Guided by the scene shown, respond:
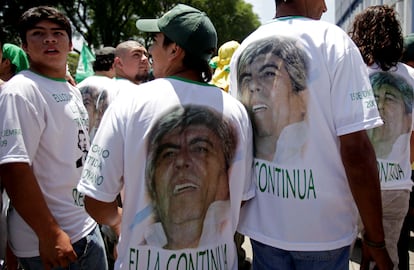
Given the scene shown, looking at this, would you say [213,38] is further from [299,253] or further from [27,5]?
[27,5]

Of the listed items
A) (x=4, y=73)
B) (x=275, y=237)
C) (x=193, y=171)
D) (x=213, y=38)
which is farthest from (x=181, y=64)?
(x=4, y=73)

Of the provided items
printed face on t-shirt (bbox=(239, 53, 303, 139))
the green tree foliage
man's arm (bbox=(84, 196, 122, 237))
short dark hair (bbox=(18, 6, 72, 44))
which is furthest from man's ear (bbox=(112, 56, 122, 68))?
the green tree foliage

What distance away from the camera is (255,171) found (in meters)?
2.16

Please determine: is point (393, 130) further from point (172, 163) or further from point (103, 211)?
point (103, 211)

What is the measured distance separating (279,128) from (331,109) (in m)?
0.24

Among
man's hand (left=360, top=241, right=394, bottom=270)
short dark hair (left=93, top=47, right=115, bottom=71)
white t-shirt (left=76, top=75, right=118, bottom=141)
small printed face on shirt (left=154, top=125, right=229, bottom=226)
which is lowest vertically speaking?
man's hand (left=360, top=241, right=394, bottom=270)

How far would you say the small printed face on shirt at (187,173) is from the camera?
5.99 feet

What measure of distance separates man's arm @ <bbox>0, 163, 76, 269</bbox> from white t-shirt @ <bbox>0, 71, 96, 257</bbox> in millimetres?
66

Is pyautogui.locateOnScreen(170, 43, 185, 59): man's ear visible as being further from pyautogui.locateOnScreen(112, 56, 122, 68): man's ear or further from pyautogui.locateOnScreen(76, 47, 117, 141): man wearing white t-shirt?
pyautogui.locateOnScreen(112, 56, 122, 68): man's ear

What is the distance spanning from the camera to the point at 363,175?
191 centimetres

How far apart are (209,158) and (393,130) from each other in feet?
5.07

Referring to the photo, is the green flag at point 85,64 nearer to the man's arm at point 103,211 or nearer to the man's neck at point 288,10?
the man's neck at point 288,10

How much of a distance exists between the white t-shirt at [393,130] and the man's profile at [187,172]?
4.62 feet

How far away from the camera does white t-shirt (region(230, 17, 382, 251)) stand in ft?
6.35
